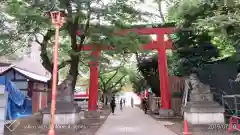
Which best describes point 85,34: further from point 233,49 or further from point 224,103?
point 224,103

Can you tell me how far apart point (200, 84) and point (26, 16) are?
9795 mm

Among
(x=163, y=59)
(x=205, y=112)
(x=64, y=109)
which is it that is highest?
(x=163, y=59)

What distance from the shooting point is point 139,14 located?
1570 centimetres

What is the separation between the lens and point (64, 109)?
14203 millimetres

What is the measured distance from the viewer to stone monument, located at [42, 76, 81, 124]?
1412 cm

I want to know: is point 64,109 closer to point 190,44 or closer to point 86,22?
point 86,22

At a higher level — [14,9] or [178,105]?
[14,9]

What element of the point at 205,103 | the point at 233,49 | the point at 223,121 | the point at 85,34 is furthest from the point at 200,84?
the point at 85,34

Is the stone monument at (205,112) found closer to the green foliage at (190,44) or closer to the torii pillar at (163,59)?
the green foliage at (190,44)
